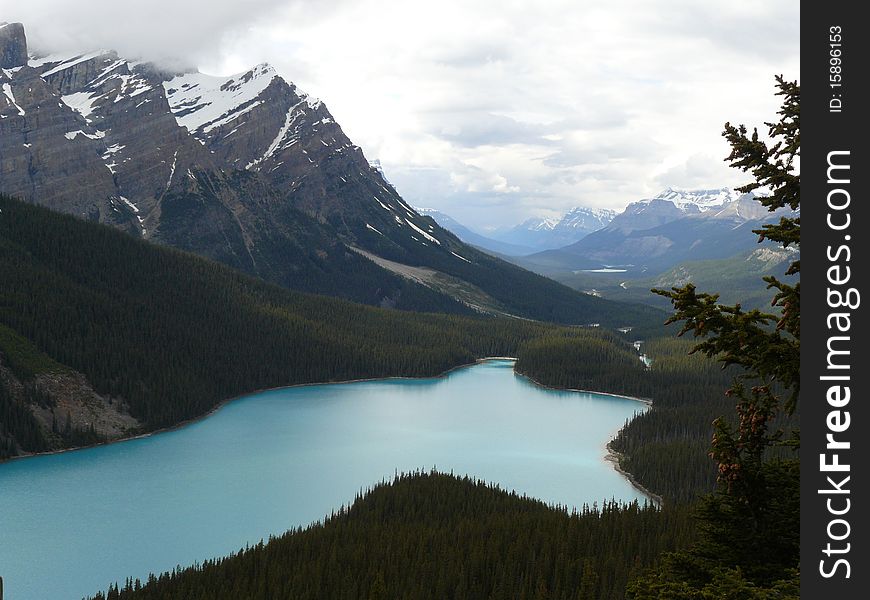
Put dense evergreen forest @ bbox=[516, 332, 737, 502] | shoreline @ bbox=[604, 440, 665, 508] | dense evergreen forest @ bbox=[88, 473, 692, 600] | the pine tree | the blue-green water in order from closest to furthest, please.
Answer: the pine tree < dense evergreen forest @ bbox=[88, 473, 692, 600] < the blue-green water < shoreline @ bbox=[604, 440, 665, 508] < dense evergreen forest @ bbox=[516, 332, 737, 502]

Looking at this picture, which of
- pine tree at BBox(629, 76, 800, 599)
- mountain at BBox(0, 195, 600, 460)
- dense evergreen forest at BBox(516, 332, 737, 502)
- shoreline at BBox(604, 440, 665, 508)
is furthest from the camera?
mountain at BBox(0, 195, 600, 460)

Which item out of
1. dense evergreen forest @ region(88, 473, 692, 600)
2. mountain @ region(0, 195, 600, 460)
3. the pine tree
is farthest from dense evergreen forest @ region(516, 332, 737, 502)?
mountain @ region(0, 195, 600, 460)

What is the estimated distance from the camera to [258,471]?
11038 cm

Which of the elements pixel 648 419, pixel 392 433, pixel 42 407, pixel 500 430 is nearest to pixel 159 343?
pixel 42 407

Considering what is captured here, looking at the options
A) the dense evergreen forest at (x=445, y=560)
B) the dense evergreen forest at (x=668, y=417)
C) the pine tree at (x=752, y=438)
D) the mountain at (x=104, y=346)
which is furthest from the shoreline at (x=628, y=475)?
the pine tree at (x=752, y=438)

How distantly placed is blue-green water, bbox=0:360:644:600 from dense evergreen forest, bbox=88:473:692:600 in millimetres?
11730

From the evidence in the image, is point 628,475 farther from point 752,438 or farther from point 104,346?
point 752,438

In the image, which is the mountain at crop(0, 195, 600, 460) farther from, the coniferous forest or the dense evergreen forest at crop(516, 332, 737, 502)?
the dense evergreen forest at crop(516, 332, 737, 502)

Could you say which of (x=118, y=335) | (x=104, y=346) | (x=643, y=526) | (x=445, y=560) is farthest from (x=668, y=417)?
(x=118, y=335)

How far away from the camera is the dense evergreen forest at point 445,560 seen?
58.0 m

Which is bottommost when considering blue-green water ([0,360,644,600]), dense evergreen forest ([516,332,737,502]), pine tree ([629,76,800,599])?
blue-green water ([0,360,644,600])

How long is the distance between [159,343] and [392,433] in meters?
58.1

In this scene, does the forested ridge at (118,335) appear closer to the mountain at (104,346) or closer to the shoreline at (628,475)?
the mountain at (104,346)

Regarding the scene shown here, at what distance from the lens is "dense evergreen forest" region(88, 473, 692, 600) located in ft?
190
